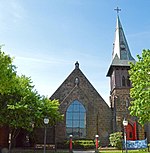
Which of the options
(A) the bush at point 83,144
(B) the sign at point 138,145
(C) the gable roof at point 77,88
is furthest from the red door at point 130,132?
(A) the bush at point 83,144

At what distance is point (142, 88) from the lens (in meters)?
21.2

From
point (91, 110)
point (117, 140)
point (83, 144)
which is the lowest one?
point (83, 144)

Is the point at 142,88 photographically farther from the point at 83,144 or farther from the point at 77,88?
the point at 77,88

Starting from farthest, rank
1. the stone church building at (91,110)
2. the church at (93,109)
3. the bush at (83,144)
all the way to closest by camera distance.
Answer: the church at (93,109)
the stone church building at (91,110)
the bush at (83,144)

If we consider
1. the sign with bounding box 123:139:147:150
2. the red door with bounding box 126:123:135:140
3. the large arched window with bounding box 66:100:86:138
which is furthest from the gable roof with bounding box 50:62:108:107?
the sign with bounding box 123:139:147:150

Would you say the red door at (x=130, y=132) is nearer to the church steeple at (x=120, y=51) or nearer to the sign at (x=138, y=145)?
the sign at (x=138, y=145)

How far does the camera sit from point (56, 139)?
1457 inches

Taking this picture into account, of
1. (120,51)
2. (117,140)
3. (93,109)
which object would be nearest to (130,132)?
(117,140)

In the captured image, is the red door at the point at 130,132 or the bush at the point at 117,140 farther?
the red door at the point at 130,132

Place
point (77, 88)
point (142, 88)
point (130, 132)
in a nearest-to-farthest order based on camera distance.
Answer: point (142, 88) < point (130, 132) < point (77, 88)

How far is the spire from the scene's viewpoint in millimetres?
42969

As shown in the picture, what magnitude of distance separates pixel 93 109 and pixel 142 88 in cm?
1850

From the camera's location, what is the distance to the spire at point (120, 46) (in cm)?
4297

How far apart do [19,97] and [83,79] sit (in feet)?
47.9
